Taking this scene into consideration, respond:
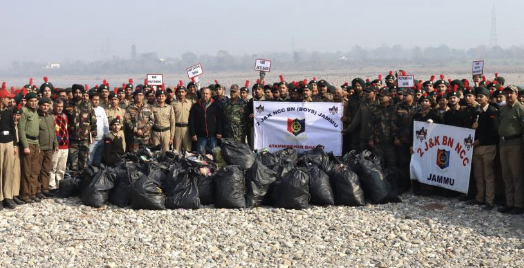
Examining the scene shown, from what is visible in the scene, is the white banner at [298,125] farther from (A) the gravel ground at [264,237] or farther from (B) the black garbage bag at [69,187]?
(B) the black garbage bag at [69,187]

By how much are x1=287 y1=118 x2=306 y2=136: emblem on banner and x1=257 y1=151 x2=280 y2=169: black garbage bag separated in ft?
2.77

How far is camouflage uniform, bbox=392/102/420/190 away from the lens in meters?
9.75

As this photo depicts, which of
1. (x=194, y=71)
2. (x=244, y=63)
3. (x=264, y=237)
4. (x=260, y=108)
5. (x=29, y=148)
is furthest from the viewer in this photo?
(x=244, y=63)

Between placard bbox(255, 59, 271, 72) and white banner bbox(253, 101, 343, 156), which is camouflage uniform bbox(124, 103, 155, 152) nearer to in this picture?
white banner bbox(253, 101, 343, 156)

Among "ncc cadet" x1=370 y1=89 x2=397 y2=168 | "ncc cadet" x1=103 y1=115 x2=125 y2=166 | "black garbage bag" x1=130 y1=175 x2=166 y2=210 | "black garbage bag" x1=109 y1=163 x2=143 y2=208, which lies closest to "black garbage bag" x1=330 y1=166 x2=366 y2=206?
"ncc cadet" x1=370 y1=89 x2=397 y2=168

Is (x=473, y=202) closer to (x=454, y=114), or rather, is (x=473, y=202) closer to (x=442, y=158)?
(x=442, y=158)

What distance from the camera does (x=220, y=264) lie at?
21.4 feet

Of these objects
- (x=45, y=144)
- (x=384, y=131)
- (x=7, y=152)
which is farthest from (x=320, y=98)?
(x=7, y=152)

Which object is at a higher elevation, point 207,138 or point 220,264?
point 207,138

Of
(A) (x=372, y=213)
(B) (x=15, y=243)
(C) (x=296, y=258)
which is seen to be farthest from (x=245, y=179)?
(B) (x=15, y=243)

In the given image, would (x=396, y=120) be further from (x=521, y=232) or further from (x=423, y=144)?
(x=521, y=232)

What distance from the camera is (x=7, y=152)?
8711mm

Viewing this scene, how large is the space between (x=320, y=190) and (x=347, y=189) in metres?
0.40

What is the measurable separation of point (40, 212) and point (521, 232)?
626cm
